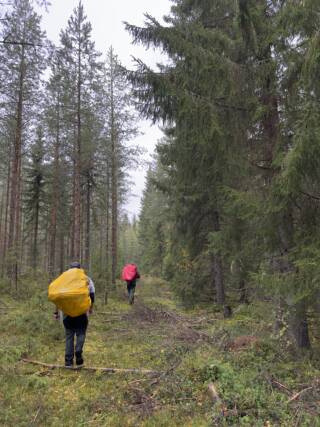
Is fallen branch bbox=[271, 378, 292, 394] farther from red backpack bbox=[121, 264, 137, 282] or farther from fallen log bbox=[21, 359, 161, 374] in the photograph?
red backpack bbox=[121, 264, 137, 282]

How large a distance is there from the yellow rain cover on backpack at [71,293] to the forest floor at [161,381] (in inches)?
48.3

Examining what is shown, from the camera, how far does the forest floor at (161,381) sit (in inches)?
171

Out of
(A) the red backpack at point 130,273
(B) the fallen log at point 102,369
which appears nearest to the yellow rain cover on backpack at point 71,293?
(B) the fallen log at point 102,369

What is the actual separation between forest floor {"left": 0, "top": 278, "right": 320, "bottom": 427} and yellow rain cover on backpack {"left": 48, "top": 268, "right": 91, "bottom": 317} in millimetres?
1226

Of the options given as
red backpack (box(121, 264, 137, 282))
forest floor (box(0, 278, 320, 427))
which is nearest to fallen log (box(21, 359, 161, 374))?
forest floor (box(0, 278, 320, 427))

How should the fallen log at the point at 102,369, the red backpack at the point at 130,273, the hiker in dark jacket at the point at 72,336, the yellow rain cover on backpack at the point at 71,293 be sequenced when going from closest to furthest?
1. the fallen log at the point at 102,369
2. the yellow rain cover on backpack at the point at 71,293
3. the hiker in dark jacket at the point at 72,336
4. the red backpack at the point at 130,273

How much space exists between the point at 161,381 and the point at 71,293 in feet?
7.52

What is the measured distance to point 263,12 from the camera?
7715 mm

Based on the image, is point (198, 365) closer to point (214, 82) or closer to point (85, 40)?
point (214, 82)

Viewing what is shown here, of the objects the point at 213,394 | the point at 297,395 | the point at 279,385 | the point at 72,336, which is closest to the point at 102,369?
the point at 72,336

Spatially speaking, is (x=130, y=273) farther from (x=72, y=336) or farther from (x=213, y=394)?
(x=213, y=394)

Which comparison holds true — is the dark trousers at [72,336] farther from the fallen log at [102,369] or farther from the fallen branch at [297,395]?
the fallen branch at [297,395]

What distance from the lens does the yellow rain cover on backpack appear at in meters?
6.07

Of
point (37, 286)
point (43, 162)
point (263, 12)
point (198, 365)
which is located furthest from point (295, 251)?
point (43, 162)
